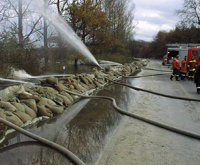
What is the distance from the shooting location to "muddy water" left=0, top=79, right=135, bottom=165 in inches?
139

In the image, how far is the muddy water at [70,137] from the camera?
11.6 ft

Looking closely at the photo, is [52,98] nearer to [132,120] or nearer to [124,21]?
[132,120]

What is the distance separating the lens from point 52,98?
6.82m

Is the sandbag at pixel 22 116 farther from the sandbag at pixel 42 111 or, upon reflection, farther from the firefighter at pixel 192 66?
the firefighter at pixel 192 66

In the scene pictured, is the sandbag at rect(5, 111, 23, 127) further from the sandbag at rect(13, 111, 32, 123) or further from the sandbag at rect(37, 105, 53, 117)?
the sandbag at rect(37, 105, 53, 117)

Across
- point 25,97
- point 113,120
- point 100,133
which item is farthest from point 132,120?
point 25,97

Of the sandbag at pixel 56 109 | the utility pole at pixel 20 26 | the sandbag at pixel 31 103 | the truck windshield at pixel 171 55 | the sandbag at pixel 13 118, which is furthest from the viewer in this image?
the truck windshield at pixel 171 55

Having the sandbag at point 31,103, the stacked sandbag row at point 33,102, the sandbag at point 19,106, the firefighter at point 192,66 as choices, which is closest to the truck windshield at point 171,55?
the firefighter at point 192,66

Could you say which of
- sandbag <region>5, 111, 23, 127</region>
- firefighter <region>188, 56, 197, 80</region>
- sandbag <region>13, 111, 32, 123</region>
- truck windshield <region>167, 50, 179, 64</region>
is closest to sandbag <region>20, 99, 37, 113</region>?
sandbag <region>13, 111, 32, 123</region>

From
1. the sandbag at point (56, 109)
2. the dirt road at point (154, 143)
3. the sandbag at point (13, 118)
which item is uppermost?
the sandbag at point (13, 118)

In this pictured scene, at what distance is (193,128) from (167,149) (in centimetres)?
Answer: 148

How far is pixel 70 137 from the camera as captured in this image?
4.48 metres

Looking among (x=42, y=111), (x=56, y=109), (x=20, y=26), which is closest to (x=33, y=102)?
(x=42, y=111)

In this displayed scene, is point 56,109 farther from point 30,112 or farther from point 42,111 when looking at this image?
point 30,112
